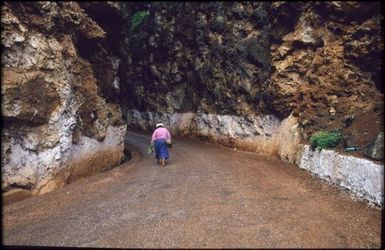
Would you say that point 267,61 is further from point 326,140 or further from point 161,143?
point 326,140


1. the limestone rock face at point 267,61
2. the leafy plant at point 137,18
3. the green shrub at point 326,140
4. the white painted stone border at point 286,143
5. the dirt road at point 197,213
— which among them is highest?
the leafy plant at point 137,18

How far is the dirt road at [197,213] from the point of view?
738 cm

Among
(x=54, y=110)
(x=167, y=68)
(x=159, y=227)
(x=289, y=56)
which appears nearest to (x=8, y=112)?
(x=54, y=110)

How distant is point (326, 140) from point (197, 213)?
5.73m

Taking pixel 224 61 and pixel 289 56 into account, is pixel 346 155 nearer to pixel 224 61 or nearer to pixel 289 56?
pixel 289 56

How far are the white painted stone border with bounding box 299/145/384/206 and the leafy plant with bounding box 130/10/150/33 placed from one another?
20.7 meters

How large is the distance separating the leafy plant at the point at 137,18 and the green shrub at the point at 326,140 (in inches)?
814

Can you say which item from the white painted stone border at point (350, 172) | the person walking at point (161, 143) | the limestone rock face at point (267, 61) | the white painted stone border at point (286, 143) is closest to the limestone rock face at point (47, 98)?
the person walking at point (161, 143)

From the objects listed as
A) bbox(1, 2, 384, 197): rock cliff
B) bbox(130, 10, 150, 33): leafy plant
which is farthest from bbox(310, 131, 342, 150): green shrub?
bbox(130, 10, 150, 33): leafy plant

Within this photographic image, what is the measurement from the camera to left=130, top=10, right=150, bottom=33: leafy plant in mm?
29469

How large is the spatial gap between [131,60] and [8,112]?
20.7 meters

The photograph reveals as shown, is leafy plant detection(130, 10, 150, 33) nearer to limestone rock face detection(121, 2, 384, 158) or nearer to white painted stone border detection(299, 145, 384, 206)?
limestone rock face detection(121, 2, 384, 158)

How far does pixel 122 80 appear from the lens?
3278 cm

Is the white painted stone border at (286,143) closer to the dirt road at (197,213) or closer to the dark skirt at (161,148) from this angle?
the dirt road at (197,213)
